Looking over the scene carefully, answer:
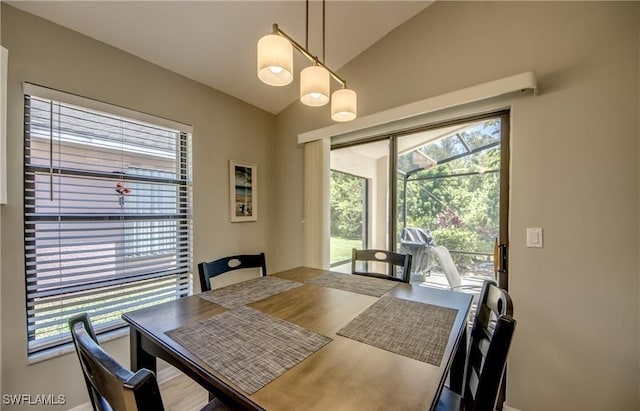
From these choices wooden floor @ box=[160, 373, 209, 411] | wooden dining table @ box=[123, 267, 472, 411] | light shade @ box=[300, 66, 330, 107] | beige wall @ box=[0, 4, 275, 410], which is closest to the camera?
wooden dining table @ box=[123, 267, 472, 411]

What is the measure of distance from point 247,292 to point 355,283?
2.12 feet

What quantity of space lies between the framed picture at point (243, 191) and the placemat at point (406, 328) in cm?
179

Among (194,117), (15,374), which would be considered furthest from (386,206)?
(15,374)

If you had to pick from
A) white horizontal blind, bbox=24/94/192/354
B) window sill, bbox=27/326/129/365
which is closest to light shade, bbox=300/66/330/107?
white horizontal blind, bbox=24/94/192/354

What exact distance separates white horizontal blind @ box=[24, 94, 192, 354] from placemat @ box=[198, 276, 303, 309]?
0.93m

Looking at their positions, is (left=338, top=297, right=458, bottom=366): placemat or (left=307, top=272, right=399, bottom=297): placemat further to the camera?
(left=307, top=272, right=399, bottom=297): placemat

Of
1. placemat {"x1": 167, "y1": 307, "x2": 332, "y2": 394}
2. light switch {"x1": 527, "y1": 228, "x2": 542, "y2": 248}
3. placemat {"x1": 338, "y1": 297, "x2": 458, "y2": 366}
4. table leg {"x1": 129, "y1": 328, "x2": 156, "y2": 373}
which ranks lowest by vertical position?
table leg {"x1": 129, "y1": 328, "x2": 156, "y2": 373}

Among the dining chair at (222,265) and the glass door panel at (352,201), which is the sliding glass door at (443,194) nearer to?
the glass door panel at (352,201)

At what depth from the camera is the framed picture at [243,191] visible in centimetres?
262

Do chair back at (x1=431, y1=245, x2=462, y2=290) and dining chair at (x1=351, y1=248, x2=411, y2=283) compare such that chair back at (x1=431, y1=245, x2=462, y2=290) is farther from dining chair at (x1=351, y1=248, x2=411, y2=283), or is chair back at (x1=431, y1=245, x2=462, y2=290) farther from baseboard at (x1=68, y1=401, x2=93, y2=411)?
baseboard at (x1=68, y1=401, x2=93, y2=411)

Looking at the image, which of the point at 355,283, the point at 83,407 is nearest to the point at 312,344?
the point at 355,283

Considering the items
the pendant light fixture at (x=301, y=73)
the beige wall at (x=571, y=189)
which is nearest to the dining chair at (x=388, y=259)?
the beige wall at (x=571, y=189)

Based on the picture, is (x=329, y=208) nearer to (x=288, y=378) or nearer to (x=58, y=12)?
(x=288, y=378)

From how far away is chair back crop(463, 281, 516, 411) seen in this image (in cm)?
77
